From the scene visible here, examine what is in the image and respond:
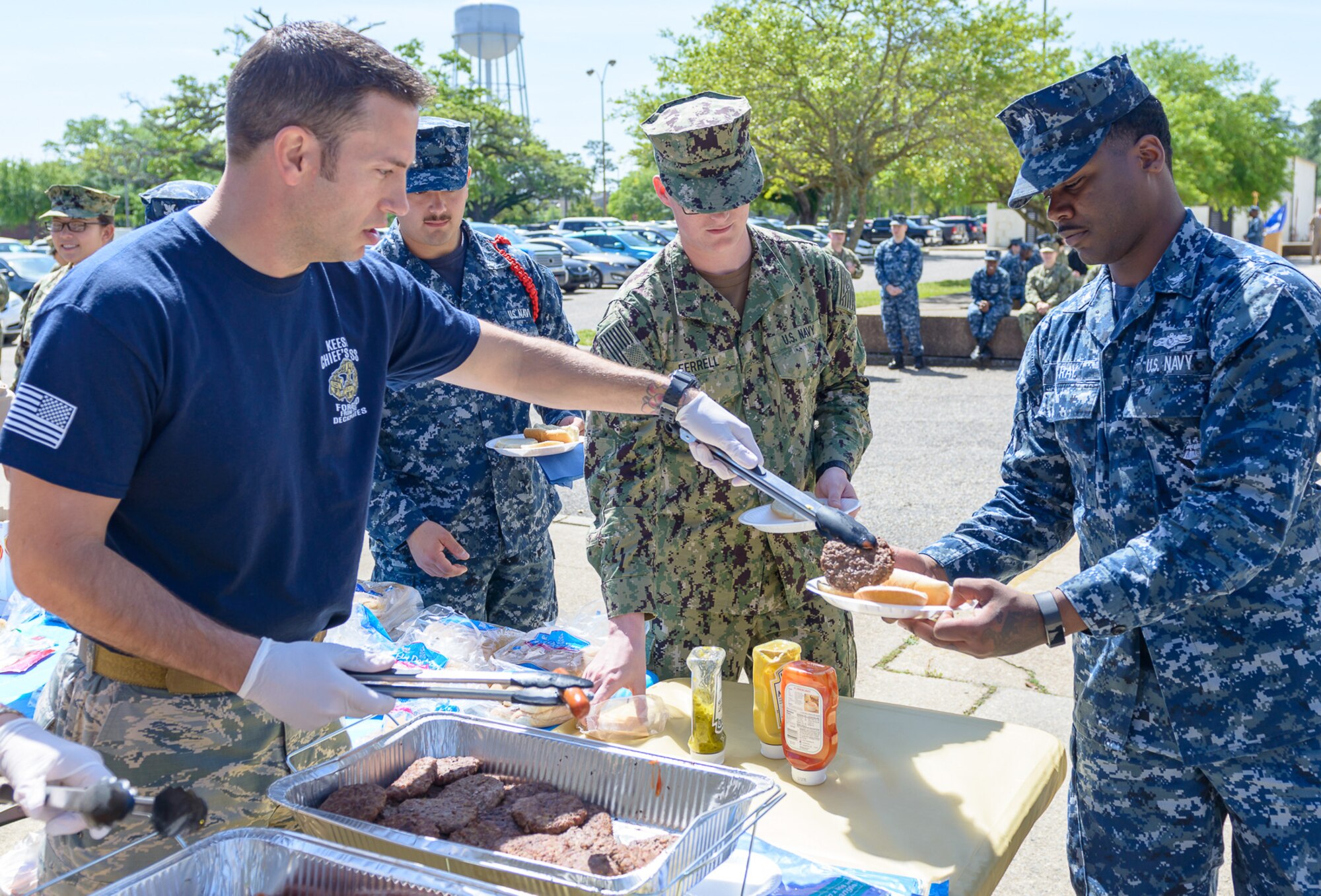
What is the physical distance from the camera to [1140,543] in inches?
71.5

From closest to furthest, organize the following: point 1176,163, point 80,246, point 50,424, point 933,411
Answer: point 50,424 → point 80,246 → point 933,411 → point 1176,163

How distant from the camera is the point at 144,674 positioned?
1.73 meters

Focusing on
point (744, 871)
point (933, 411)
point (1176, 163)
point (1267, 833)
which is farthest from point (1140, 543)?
point (1176, 163)

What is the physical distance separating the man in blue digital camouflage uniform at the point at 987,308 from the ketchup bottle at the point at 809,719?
12.7 meters

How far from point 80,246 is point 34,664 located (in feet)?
13.1

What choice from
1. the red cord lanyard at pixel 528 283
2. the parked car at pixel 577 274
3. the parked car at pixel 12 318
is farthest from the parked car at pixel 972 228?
the red cord lanyard at pixel 528 283

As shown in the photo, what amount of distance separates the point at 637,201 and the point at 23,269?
45.4 meters

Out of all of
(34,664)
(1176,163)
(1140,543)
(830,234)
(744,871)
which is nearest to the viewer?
(744,871)

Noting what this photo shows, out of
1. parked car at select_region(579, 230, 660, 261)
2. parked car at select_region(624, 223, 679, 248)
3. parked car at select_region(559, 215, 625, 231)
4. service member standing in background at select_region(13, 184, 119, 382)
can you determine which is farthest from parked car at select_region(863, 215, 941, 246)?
service member standing in background at select_region(13, 184, 119, 382)

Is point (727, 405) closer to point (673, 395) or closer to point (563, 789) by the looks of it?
point (673, 395)

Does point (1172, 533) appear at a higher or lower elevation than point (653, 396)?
lower

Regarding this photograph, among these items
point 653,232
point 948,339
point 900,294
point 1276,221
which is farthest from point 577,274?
point 1276,221

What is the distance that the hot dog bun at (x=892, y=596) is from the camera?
2002 millimetres

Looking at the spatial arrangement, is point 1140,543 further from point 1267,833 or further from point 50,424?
point 50,424
